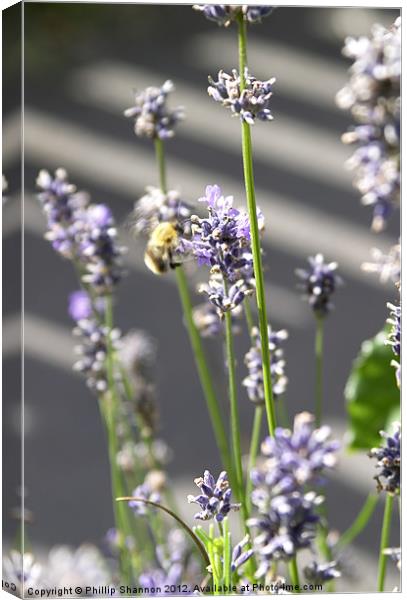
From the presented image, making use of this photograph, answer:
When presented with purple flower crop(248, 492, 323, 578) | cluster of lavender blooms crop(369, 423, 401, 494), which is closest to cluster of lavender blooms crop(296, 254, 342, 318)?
cluster of lavender blooms crop(369, 423, 401, 494)

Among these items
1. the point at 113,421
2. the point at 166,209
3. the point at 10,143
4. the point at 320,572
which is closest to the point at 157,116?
the point at 166,209

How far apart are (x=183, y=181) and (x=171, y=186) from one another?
0.05ft

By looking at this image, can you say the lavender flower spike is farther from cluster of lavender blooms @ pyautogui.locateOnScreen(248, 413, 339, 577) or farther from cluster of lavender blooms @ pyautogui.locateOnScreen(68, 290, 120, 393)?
cluster of lavender blooms @ pyautogui.locateOnScreen(68, 290, 120, 393)

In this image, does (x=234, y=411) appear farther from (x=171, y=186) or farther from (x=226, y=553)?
(x=171, y=186)

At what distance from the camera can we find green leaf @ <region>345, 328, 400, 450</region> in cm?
86

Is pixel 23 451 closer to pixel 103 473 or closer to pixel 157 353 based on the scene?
pixel 103 473

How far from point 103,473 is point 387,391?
360 millimetres

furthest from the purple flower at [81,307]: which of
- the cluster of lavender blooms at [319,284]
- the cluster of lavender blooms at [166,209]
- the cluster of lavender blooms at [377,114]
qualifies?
the cluster of lavender blooms at [377,114]

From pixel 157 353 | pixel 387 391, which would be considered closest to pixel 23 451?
pixel 157 353

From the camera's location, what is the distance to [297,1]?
99cm

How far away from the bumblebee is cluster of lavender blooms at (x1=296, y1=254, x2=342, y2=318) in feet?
0.37

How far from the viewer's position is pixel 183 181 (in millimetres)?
1008

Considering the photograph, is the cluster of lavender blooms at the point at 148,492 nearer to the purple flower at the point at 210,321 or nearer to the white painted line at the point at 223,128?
the purple flower at the point at 210,321

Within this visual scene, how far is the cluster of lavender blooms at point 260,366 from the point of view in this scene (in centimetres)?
78
